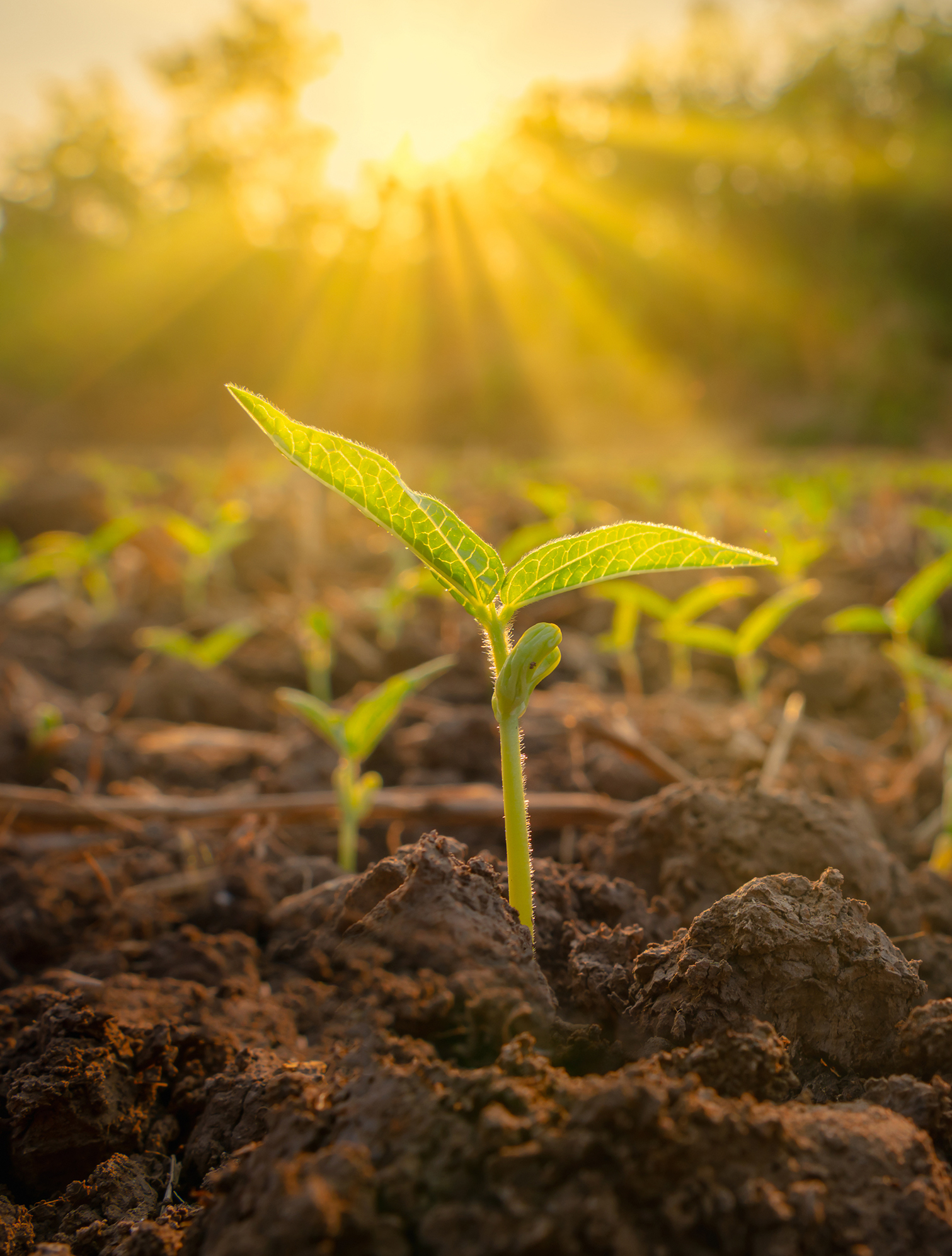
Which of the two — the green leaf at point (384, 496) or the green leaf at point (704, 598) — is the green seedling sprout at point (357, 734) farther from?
the green leaf at point (704, 598)

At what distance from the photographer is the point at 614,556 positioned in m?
0.82

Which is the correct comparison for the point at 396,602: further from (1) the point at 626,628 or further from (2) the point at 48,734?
(2) the point at 48,734

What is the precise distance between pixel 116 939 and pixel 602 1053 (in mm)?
1006

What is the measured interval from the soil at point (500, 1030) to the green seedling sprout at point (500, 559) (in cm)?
17

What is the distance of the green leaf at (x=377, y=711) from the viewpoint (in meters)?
1.51

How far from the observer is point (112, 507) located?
17.2 ft

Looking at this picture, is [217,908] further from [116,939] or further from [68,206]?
[68,206]

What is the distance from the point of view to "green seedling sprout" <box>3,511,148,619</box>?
295 cm

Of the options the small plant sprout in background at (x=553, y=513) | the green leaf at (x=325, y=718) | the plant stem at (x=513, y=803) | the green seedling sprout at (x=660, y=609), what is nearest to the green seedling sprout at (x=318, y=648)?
the green leaf at (x=325, y=718)

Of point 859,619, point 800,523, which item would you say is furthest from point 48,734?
point 800,523

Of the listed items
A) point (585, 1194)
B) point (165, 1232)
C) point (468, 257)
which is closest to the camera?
point (585, 1194)

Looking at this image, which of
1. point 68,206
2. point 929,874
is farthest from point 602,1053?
point 68,206

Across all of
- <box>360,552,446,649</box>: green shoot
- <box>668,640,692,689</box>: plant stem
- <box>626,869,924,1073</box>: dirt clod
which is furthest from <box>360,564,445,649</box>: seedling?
<box>626,869,924,1073</box>: dirt clod

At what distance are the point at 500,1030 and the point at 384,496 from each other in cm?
54
